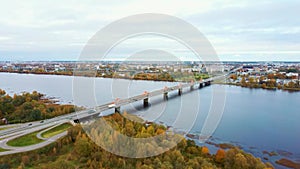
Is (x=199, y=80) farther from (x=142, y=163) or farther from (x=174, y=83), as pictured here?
(x=142, y=163)

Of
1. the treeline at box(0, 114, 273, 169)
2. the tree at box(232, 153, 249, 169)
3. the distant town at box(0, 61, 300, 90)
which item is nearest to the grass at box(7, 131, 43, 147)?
the treeline at box(0, 114, 273, 169)

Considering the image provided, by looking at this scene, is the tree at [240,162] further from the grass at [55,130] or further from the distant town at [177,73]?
the grass at [55,130]

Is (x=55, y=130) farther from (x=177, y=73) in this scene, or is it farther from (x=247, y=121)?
(x=247, y=121)

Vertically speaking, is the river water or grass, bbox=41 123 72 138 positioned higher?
grass, bbox=41 123 72 138

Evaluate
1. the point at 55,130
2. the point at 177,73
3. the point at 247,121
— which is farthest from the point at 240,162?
the point at 177,73

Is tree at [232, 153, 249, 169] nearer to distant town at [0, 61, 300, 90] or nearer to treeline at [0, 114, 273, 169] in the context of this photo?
treeline at [0, 114, 273, 169]

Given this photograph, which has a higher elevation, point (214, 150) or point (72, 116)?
point (72, 116)

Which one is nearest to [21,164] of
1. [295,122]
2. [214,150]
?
[214,150]

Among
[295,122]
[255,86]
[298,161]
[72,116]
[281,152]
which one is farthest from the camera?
[255,86]

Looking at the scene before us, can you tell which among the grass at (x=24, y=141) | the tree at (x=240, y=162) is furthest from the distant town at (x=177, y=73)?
the grass at (x=24, y=141)
